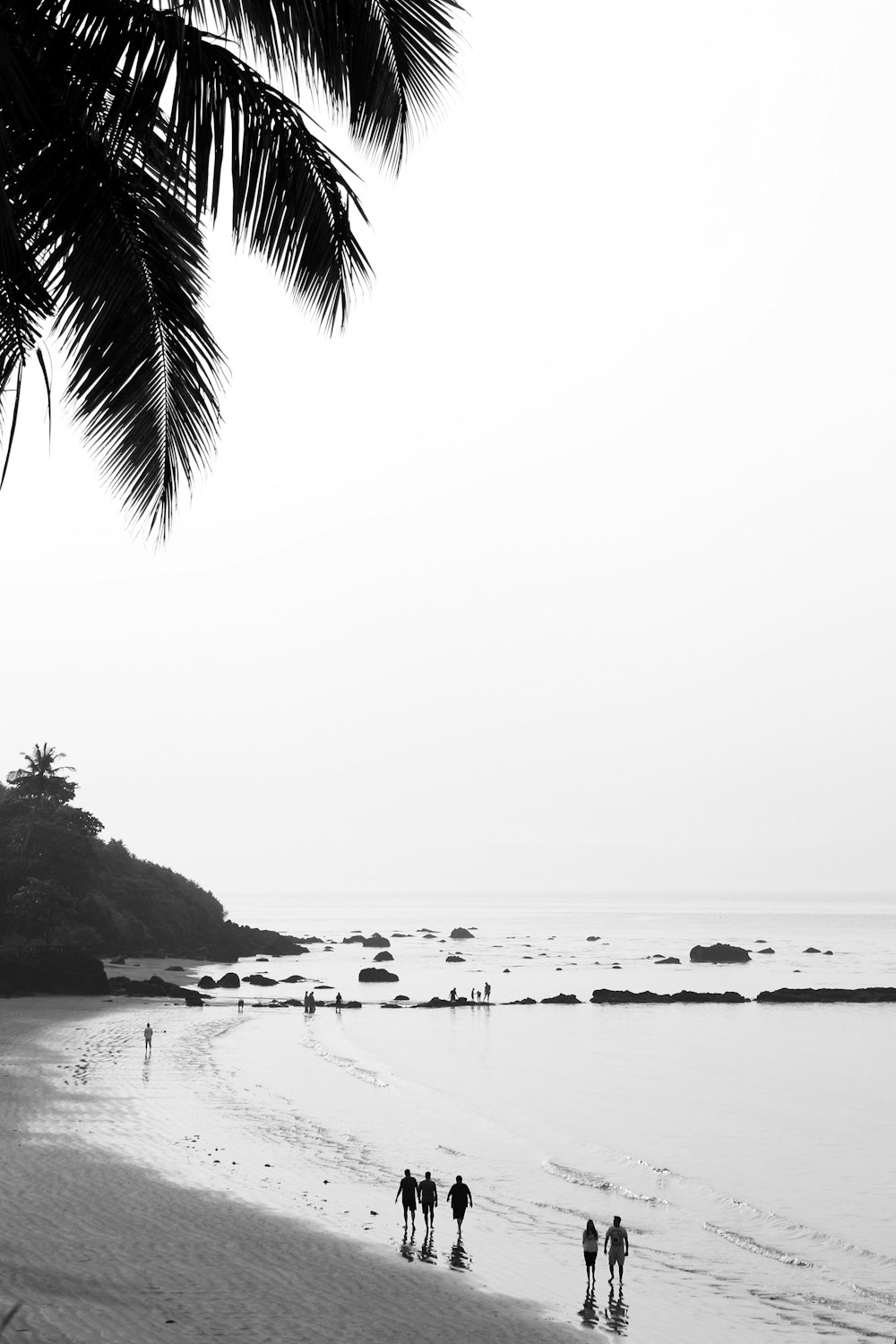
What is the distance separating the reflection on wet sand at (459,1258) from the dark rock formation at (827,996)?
56853mm

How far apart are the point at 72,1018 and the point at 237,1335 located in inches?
1527

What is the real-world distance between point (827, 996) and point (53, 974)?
4772cm

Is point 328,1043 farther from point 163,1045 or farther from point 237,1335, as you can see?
point 237,1335

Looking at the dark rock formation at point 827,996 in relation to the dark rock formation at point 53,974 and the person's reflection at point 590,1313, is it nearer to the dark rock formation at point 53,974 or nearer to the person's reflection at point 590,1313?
the dark rock formation at point 53,974

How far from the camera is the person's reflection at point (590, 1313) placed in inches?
648

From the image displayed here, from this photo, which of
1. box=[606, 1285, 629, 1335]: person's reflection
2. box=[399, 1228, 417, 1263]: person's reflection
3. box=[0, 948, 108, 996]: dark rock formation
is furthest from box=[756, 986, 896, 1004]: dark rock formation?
box=[606, 1285, 629, 1335]: person's reflection

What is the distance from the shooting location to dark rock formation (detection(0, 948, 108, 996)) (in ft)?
190

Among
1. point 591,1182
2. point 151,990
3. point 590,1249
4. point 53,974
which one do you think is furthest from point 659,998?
point 590,1249

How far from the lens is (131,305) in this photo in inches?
308

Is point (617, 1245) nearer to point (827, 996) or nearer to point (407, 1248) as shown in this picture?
point (407, 1248)

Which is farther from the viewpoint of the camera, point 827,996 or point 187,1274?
point 827,996

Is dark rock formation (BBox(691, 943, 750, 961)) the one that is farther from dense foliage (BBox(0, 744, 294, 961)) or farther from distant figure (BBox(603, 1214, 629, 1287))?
distant figure (BBox(603, 1214, 629, 1287))

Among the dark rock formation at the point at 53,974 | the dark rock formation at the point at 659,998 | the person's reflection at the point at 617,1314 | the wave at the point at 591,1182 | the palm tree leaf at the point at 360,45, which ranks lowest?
the wave at the point at 591,1182

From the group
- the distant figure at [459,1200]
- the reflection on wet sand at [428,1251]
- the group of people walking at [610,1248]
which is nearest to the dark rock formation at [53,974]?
the reflection on wet sand at [428,1251]
